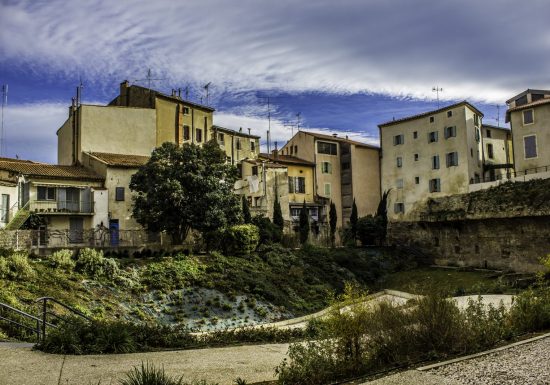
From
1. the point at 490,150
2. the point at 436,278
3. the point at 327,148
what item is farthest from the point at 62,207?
the point at 490,150

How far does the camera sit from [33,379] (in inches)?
347

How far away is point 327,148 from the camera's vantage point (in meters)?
61.2

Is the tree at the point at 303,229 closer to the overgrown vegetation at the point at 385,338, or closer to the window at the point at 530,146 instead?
the window at the point at 530,146

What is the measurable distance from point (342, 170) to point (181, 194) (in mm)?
31568

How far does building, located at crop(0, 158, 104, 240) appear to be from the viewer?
36312mm

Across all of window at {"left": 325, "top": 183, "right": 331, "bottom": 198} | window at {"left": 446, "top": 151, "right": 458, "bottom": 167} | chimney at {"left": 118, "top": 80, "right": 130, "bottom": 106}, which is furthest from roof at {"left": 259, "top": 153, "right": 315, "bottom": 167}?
chimney at {"left": 118, "top": 80, "right": 130, "bottom": 106}

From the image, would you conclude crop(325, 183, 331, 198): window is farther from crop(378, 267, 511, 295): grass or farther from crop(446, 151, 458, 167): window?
crop(378, 267, 511, 295): grass

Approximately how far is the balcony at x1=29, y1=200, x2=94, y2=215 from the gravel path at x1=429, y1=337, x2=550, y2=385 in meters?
34.2

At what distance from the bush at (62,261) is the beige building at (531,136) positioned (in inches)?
1563

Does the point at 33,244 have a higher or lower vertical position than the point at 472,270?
higher

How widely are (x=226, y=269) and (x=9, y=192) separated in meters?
16.7

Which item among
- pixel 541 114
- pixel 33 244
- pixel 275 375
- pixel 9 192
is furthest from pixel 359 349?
pixel 541 114

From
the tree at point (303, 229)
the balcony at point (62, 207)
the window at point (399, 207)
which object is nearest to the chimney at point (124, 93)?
the balcony at point (62, 207)

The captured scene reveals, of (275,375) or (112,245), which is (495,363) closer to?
(275,375)
